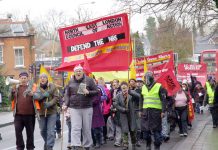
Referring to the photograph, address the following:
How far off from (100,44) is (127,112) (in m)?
1.76

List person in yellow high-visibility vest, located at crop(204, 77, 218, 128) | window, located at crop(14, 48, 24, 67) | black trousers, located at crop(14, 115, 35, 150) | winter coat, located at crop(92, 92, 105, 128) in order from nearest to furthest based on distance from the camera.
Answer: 1. black trousers, located at crop(14, 115, 35, 150)
2. winter coat, located at crop(92, 92, 105, 128)
3. person in yellow high-visibility vest, located at crop(204, 77, 218, 128)
4. window, located at crop(14, 48, 24, 67)

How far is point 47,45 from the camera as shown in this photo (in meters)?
110

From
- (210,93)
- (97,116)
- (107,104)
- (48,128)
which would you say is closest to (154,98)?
(97,116)

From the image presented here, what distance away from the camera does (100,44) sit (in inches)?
520

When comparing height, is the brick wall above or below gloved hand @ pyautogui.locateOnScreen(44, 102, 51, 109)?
above

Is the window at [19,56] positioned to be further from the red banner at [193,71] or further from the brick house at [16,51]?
the red banner at [193,71]

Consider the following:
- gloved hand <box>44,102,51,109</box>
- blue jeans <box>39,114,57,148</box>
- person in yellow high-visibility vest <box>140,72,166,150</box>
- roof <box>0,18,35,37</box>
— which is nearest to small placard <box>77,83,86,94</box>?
gloved hand <box>44,102,51,109</box>

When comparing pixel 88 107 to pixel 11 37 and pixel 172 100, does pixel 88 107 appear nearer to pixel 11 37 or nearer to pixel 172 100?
pixel 172 100

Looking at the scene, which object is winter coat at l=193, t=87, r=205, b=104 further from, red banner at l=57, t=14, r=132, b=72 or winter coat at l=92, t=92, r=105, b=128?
winter coat at l=92, t=92, r=105, b=128

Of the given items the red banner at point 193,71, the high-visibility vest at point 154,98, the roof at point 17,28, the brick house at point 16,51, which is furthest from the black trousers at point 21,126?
the roof at point 17,28

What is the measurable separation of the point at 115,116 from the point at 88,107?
224 cm

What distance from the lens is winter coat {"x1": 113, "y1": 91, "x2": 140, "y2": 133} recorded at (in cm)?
1270

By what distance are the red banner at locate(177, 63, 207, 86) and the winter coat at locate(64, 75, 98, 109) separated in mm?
18647

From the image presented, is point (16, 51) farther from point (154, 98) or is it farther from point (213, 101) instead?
point (154, 98)
